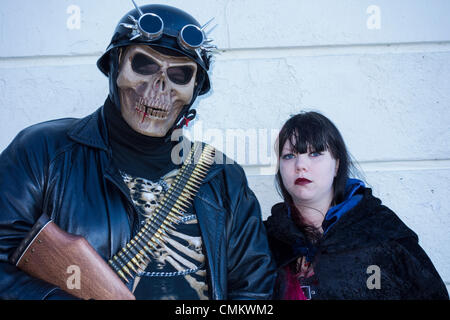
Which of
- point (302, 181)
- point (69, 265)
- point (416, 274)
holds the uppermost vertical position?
point (302, 181)

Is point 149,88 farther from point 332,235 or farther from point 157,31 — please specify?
point 332,235

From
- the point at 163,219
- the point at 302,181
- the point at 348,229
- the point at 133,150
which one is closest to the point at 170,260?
the point at 163,219

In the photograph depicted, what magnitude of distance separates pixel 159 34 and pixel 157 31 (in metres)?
0.02

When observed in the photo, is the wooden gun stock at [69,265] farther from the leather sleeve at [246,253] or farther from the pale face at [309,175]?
the pale face at [309,175]

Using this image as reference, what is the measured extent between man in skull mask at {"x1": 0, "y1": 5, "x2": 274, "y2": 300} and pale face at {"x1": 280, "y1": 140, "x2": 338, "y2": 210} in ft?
0.88

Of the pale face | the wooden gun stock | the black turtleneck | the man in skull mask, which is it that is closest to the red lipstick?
the pale face

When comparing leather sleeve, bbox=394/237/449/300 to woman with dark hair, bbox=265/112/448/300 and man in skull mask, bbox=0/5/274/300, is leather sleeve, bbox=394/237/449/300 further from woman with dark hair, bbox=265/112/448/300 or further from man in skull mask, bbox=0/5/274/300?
man in skull mask, bbox=0/5/274/300

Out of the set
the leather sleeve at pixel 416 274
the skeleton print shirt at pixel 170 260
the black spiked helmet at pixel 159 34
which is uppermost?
the black spiked helmet at pixel 159 34

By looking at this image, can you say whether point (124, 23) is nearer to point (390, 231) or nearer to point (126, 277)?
point (126, 277)

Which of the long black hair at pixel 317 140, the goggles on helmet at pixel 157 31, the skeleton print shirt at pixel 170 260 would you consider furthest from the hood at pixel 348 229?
the goggles on helmet at pixel 157 31

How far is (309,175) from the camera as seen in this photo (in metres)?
2.50

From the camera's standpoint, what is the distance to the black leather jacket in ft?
6.56

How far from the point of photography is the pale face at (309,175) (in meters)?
2.51
